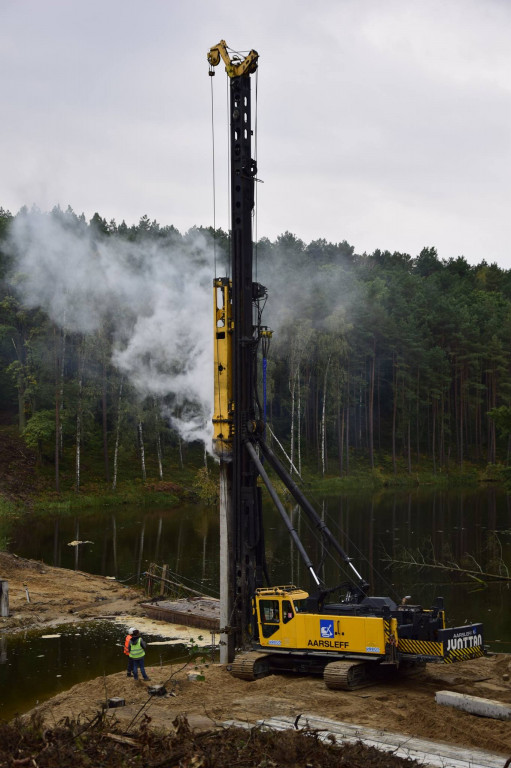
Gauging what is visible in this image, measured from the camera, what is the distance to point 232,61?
64.4 feet

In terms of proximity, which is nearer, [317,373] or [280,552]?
[280,552]

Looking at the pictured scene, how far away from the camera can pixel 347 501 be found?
198ft

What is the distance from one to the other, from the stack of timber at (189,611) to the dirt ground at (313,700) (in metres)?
3.40

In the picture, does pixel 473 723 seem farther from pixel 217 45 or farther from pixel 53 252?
pixel 53 252

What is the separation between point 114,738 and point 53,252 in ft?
157

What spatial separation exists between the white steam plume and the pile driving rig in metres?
26.2

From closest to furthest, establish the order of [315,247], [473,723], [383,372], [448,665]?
[473,723], [448,665], [383,372], [315,247]

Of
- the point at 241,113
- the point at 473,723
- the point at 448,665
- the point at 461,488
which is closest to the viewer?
the point at 473,723

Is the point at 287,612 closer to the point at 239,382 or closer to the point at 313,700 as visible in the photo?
the point at 313,700

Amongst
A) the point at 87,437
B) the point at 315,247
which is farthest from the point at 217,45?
the point at 315,247

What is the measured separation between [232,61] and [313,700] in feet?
45.4

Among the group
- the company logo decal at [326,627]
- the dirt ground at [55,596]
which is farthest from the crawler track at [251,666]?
the dirt ground at [55,596]

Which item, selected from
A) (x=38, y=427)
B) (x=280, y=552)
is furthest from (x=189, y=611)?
(x=38, y=427)

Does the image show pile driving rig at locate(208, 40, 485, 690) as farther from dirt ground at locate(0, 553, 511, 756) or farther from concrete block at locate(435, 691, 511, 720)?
concrete block at locate(435, 691, 511, 720)
